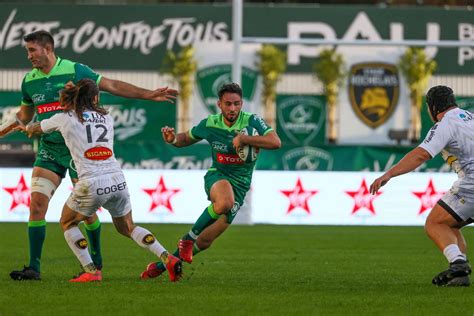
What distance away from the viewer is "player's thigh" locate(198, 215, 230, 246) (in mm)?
11711

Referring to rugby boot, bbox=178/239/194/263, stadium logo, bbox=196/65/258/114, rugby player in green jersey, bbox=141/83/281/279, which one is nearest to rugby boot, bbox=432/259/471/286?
rugby player in green jersey, bbox=141/83/281/279

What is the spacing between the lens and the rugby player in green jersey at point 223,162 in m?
11.6

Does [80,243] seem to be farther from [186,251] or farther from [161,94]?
[161,94]

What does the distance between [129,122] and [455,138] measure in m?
34.0

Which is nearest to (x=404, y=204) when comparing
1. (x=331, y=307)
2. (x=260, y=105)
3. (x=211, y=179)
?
(x=211, y=179)

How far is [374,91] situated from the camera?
4681 centimetres

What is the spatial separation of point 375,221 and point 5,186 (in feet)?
22.3

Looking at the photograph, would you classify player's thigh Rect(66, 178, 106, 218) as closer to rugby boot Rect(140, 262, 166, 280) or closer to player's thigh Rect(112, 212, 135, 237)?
player's thigh Rect(112, 212, 135, 237)

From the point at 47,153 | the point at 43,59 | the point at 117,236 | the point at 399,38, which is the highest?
the point at 399,38

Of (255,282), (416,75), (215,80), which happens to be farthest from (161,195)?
(416,75)

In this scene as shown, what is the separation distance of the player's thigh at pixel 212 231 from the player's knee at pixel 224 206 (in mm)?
103

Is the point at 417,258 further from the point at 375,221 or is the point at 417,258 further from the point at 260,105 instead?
the point at 260,105

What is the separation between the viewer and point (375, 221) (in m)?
22.6

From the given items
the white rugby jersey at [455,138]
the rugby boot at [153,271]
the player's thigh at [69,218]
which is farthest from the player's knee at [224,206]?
the white rugby jersey at [455,138]
